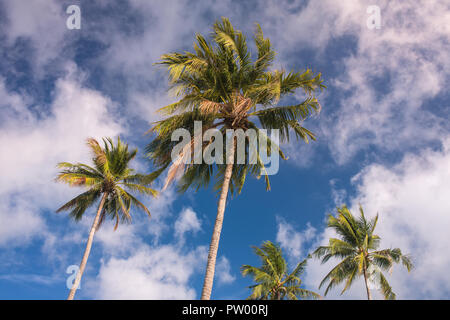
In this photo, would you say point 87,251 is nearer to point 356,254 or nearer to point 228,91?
point 228,91

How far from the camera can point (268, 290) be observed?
24.8 meters

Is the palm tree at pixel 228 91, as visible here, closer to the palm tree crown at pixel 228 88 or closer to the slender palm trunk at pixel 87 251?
the palm tree crown at pixel 228 88

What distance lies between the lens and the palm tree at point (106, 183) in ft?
58.7

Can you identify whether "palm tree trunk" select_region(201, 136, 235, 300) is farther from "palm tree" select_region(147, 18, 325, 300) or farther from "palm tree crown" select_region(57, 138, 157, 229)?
"palm tree crown" select_region(57, 138, 157, 229)

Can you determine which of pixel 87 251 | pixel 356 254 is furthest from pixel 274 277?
pixel 87 251

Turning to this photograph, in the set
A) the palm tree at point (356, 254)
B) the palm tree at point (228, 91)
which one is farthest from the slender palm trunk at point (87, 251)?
the palm tree at point (356, 254)

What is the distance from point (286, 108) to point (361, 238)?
15188mm

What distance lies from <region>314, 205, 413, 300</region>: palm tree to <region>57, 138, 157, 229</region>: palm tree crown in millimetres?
13753

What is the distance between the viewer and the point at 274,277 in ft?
84.0

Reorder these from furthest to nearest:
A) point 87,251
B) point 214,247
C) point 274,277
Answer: point 274,277, point 87,251, point 214,247

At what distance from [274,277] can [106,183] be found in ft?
52.9

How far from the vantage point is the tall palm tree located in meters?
24.7

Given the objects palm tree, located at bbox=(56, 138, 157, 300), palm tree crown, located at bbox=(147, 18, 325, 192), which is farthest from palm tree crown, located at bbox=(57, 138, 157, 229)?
palm tree crown, located at bbox=(147, 18, 325, 192)
